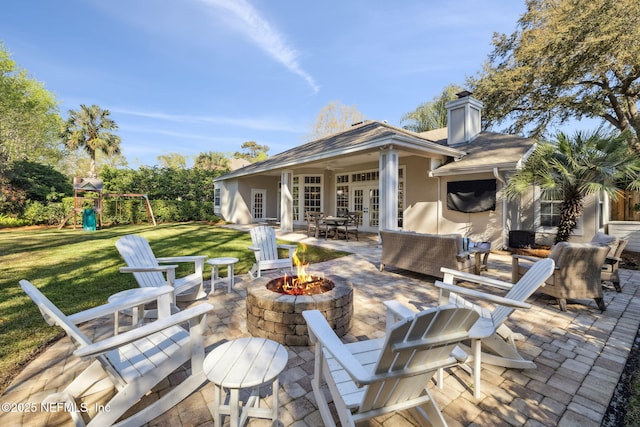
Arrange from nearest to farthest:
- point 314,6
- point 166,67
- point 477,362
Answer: point 477,362
point 314,6
point 166,67

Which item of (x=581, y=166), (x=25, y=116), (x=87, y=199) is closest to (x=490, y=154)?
(x=581, y=166)

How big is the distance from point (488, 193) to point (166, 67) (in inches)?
678

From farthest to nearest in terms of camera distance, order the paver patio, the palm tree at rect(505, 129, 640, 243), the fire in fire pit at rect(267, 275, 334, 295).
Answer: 1. the palm tree at rect(505, 129, 640, 243)
2. the fire in fire pit at rect(267, 275, 334, 295)
3. the paver patio

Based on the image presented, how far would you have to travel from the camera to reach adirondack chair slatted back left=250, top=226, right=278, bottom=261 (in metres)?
5.17

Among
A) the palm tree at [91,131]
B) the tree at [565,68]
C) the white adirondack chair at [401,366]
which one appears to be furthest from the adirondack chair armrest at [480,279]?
the palm tree at [91,131]

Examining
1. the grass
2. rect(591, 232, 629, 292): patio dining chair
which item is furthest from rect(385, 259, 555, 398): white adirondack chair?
the grass

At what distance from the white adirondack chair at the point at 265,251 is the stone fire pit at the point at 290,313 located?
5.80 feet

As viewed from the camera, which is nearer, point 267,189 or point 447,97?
point 267,189

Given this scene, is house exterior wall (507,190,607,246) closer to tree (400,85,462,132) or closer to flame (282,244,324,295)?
flame (282,244,324,295)

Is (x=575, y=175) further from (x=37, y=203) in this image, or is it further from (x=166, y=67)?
(x=37, y=203)

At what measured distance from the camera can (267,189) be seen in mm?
17359

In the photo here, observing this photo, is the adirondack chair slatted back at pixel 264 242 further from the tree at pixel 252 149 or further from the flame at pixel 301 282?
the tree at pixel 252 149

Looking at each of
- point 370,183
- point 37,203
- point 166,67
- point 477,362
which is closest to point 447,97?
point 370,183

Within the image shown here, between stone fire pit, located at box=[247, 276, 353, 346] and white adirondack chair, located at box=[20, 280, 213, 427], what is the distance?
818mm
